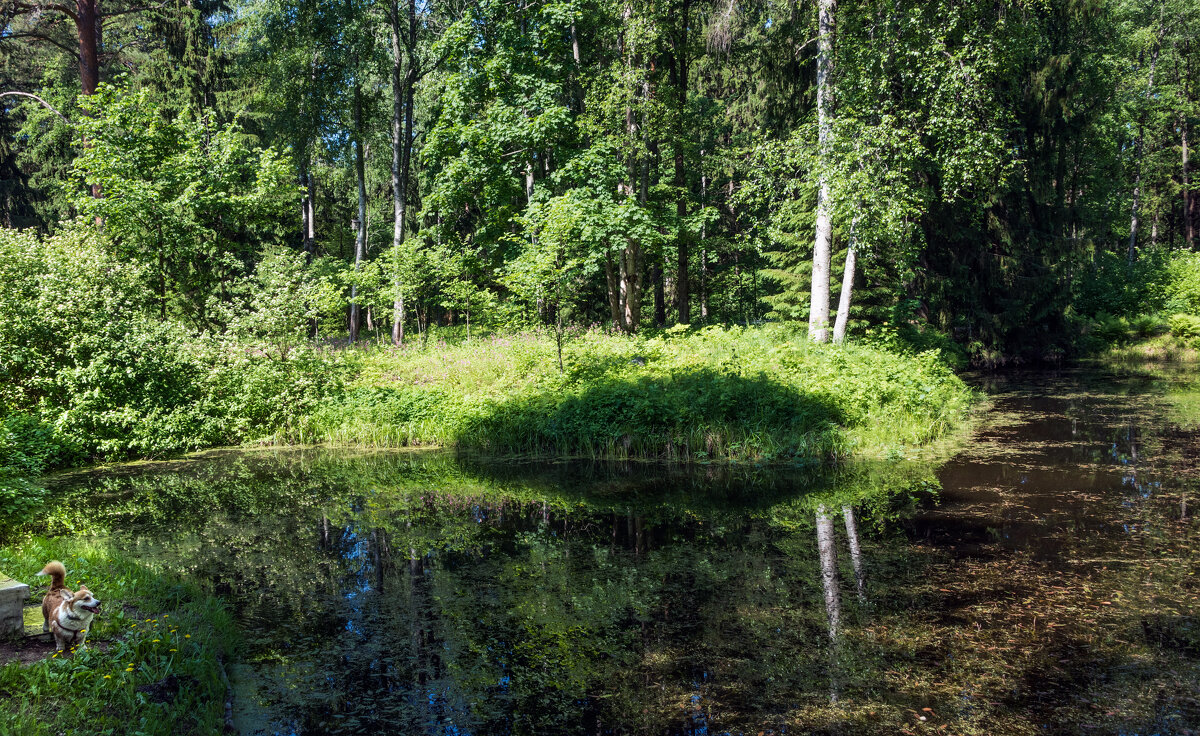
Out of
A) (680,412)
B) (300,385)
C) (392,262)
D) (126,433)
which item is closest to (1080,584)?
(680,412)

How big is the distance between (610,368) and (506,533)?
606cm

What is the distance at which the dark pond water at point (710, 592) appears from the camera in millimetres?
3990

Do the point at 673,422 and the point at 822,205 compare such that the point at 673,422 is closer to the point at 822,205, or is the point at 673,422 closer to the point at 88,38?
the point at 822,205

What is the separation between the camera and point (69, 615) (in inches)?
159

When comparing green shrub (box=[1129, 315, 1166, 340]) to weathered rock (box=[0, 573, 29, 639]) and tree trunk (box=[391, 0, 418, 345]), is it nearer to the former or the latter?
tree trunk (box=[391, 0, 418, 345])

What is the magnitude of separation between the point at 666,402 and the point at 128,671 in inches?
338

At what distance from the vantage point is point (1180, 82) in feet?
120

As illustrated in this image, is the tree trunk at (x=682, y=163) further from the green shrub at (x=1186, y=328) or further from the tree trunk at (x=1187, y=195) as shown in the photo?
the tree trunk at (x=1187, y=195)

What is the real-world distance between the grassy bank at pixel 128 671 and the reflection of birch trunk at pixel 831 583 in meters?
3.51

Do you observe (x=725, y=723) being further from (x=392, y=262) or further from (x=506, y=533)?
(x=392, y=262)

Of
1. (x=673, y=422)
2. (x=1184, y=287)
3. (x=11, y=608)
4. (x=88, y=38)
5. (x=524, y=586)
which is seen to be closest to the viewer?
(x=11, y=608)

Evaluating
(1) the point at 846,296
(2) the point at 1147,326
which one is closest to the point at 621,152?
(1) the point at 846,296

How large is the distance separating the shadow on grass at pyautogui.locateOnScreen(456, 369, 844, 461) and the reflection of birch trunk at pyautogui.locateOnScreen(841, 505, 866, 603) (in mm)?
2940


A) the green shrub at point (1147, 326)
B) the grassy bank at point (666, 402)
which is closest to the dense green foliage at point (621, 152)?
the green shrub at point (1147, 326)
